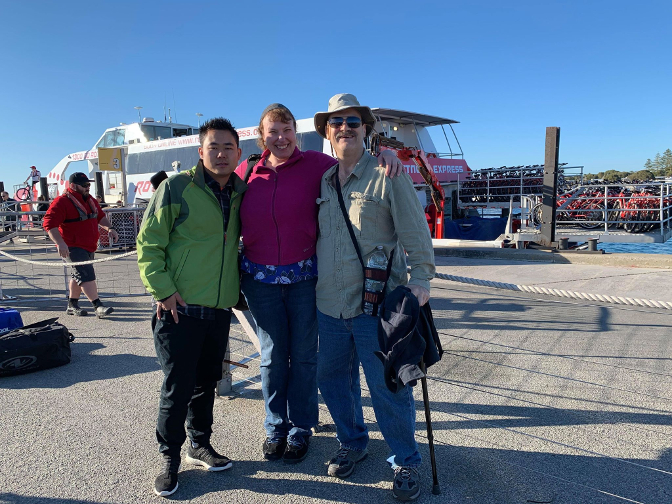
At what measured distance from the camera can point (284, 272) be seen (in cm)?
284

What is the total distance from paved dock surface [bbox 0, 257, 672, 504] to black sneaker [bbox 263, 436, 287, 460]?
0.18 ft

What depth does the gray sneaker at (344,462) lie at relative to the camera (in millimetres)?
2779

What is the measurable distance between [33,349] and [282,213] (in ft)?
10.0

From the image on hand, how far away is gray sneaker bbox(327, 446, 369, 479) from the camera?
2.78m

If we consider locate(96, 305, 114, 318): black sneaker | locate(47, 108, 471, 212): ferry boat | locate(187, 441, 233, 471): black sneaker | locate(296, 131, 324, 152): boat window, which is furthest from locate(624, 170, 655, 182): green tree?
locate(187, 441, 233, 471): black sneaker

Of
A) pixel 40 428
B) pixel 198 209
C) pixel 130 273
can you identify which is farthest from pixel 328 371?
pixel 130 273

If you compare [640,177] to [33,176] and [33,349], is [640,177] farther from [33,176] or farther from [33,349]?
[33,349]

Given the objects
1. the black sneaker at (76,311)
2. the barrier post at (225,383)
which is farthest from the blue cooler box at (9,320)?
the barrier post at (225,383)

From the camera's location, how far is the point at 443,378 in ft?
14.1

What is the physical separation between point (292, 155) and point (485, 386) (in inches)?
98.8

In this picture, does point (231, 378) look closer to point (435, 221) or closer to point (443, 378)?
point (443, 378)

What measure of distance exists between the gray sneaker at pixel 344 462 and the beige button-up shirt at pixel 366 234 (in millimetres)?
824

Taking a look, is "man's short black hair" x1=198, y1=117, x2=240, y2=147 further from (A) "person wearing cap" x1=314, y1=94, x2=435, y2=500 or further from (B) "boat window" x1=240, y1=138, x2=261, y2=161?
(B) "boat window" x1=240, y1=138, x2=261, y2=161

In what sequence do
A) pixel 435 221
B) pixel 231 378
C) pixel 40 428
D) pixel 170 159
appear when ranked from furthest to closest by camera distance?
pixel 170 159, pixel 435 221, pixel 231 378, pixel 40 428
